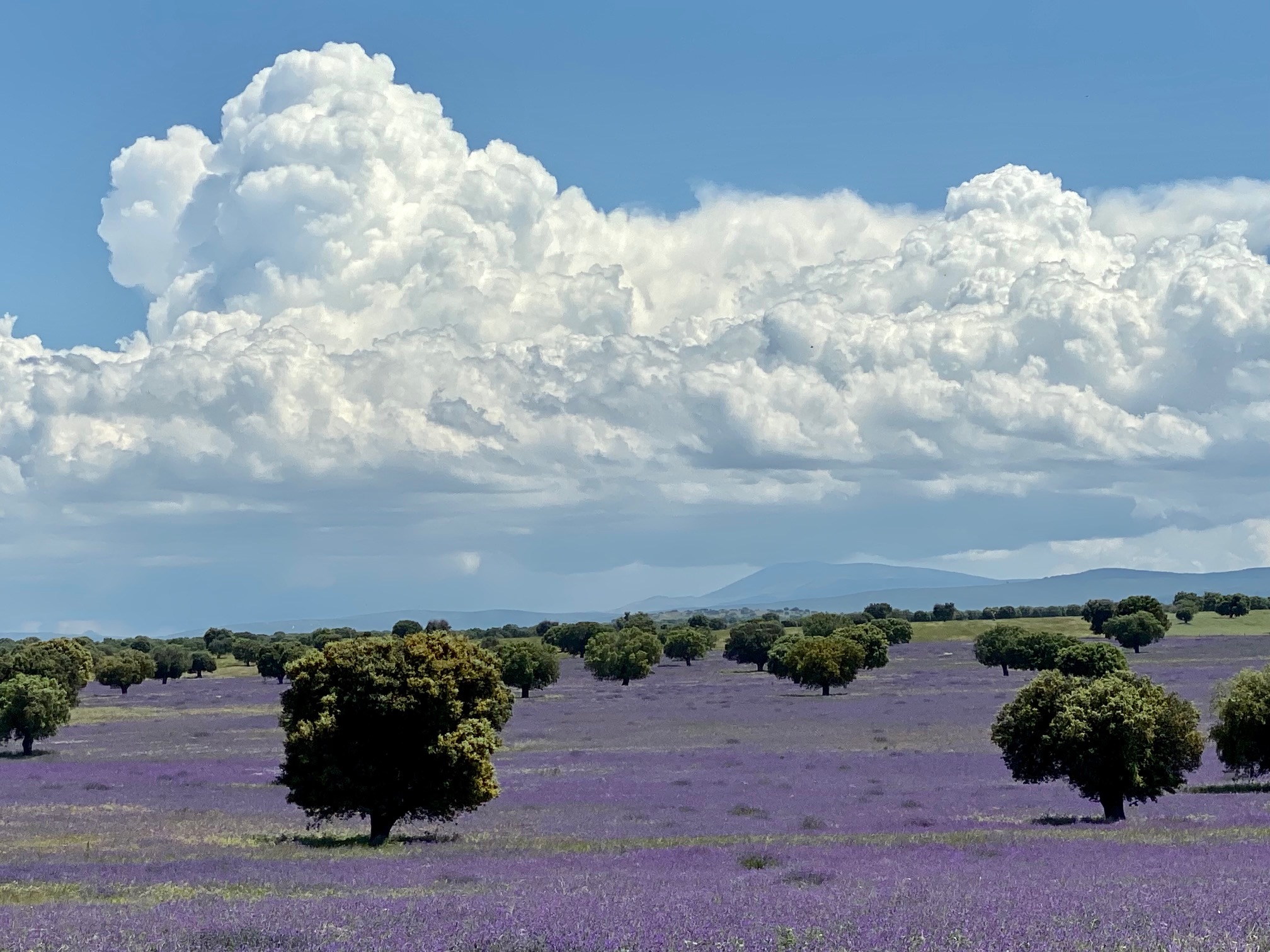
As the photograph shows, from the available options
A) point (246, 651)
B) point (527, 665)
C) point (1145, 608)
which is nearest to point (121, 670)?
point (246, 651)

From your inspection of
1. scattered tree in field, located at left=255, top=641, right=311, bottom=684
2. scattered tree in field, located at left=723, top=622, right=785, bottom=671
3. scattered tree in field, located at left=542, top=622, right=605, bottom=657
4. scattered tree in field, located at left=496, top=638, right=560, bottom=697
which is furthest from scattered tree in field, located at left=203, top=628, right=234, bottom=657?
scattered tree in field, located at left=496, top=638, right=560, bottom=697

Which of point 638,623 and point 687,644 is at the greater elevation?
point 638,623

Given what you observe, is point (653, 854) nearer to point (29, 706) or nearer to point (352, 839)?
point (352, 839)

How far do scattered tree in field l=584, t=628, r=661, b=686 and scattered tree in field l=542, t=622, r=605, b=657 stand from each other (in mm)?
42609

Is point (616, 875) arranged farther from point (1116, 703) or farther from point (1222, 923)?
point (1116, 703)

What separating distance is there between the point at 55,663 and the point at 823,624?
92.9m

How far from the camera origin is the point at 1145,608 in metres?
150

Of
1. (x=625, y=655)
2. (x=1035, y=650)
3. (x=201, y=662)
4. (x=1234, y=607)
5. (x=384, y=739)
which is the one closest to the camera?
(x=384, y=739)

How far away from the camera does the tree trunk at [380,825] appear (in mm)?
30078

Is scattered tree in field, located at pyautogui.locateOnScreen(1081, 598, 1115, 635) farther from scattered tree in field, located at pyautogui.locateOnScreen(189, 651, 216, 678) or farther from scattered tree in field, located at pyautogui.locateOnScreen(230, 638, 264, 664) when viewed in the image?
scattered tree in field, located at pyautogui.locateOnScreen(189, 651, 216, 678)

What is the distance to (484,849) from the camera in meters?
27.9

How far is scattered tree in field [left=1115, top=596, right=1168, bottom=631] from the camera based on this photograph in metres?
144

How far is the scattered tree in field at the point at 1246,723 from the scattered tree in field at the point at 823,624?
99.5m

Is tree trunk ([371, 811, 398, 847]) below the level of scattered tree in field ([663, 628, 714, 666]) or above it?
above
